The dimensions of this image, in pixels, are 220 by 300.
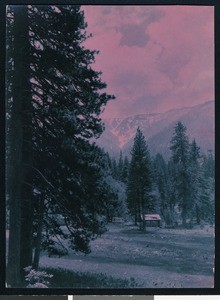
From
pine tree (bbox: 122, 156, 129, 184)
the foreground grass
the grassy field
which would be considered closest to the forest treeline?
pine tree (bbox: 122, 156, 129, 184)

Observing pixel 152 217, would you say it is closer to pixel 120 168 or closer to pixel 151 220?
pixel 151 220

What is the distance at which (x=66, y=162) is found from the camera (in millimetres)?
5465

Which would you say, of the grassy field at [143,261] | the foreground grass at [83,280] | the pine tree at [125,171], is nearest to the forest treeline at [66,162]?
the pine tree at [125,171]

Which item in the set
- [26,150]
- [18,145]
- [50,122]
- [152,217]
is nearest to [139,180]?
[152,217]

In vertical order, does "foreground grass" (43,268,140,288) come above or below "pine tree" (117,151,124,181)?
below

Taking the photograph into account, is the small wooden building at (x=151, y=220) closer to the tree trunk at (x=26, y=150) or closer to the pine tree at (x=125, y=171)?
the pine tree at (x=125, y=171)

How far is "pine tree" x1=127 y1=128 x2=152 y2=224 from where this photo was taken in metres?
5.49

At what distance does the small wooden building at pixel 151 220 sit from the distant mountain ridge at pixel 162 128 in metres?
0.71

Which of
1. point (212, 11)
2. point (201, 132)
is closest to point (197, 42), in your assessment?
point (212, 11)

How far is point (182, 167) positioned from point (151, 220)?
2.33 feet

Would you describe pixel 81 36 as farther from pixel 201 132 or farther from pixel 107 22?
pixel 201 132

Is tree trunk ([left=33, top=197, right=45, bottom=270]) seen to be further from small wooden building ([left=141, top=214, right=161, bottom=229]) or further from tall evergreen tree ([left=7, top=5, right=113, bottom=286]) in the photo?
small wooden building ([left=141, top=214, right=161, bottom=229])

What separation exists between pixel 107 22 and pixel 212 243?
9.12 ft

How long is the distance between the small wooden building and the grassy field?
81mm
